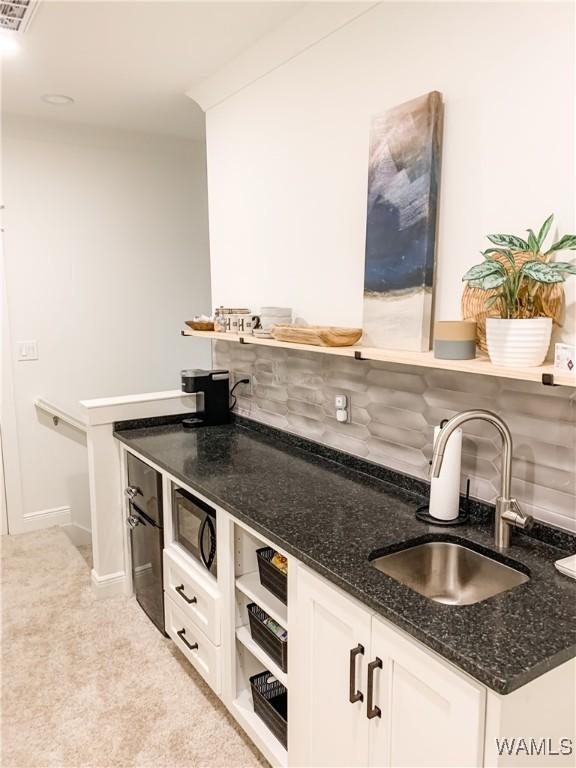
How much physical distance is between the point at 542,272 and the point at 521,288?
0.15 meters

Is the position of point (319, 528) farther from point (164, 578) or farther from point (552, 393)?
point (164, 578)

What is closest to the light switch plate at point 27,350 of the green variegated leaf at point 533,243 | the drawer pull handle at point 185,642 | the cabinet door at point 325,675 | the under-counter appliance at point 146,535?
the under-counter appliance at point 146,535

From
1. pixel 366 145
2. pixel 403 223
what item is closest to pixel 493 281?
pixel 403 223

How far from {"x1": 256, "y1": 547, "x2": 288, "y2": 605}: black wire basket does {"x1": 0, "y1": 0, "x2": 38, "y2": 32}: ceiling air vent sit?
2.11 metres

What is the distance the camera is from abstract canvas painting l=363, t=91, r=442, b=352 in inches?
65.9

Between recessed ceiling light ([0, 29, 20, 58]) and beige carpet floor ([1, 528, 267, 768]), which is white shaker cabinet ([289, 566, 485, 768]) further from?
recessed ceiling light ([0, 29, 20, 58])

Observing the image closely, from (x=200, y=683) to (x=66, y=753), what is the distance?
1.70 ft

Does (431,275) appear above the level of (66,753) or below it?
above

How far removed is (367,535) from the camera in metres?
1.59

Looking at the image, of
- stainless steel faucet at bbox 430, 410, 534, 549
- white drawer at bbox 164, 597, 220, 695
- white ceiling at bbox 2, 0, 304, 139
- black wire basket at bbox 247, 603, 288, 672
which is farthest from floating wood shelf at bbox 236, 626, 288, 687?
white ceiling at bbox 2, 0, 304, 139

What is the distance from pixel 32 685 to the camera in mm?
2225

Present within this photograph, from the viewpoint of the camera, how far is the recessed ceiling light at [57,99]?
119 inches

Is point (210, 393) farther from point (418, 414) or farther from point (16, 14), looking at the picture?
point (16, 14)

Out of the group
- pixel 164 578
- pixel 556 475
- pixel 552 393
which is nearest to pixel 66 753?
pixel 164 578
